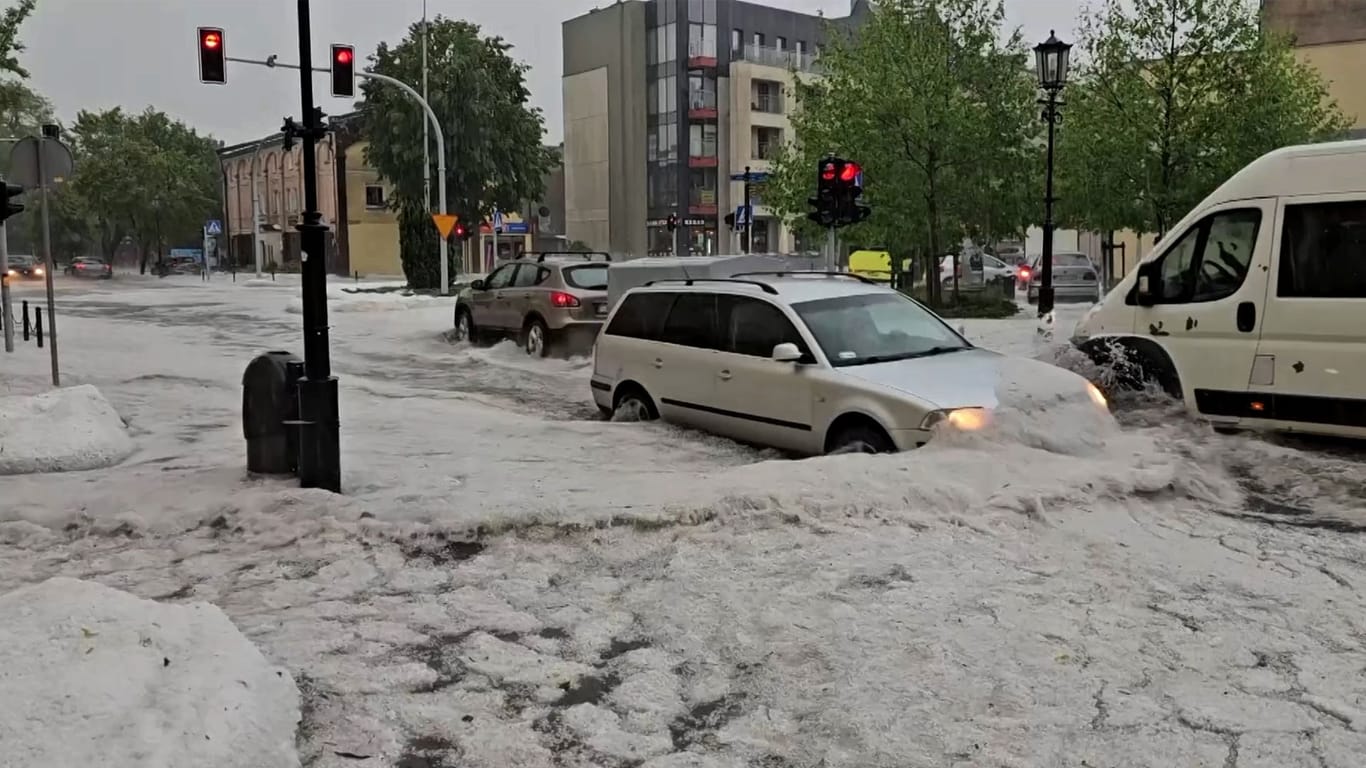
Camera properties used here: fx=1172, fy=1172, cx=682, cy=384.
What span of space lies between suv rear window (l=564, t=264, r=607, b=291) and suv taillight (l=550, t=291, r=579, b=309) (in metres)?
0.21

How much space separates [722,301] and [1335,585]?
5177 millimetres

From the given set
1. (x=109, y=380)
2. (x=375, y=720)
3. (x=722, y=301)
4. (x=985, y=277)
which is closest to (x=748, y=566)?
(x=375, y=720)

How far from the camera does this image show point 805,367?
862cm

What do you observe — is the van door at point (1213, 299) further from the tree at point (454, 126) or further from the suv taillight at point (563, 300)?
the tree at point (454, 126)

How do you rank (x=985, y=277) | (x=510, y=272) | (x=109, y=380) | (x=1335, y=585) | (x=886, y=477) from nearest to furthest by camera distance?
(x=1335, y=585)
(x=886, y=477)
(x=109, y=380)
(x=510, y=272)
(x=985, y=277)

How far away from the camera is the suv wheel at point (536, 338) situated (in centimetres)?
1812

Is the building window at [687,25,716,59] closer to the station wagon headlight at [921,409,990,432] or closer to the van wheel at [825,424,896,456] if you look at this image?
the van wheel at [825,424,896,456]

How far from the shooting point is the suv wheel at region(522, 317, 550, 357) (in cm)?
1812

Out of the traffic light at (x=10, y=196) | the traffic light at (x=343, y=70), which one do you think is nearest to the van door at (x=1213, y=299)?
the traffic light at (x=10, y=196)

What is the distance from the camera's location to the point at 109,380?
1552 cm

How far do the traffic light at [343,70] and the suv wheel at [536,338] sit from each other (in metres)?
6.50

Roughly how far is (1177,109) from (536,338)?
1463cm

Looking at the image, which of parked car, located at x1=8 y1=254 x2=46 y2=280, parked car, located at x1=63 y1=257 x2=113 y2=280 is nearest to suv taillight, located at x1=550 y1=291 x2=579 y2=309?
parked car, located at x1=8 y1=254 x2=46 y2=280

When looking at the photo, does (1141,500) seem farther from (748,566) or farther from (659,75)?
(659,75)
